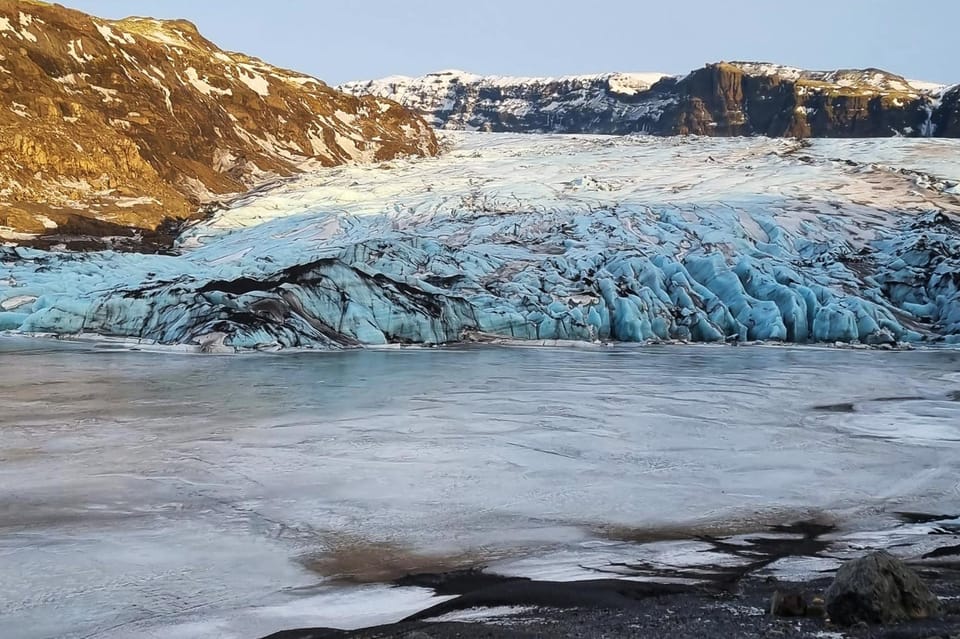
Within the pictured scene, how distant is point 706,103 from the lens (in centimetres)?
7394

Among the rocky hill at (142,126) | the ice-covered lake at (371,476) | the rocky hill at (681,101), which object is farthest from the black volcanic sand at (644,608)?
the rocky hill at (681,101)

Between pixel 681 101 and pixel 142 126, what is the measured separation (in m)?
56.2

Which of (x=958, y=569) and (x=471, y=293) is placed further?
(x=471, y=293)

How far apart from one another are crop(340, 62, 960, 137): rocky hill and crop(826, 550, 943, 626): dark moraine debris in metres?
67.3

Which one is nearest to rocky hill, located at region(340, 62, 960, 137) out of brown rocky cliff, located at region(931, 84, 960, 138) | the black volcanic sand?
brown rocky cliff, located at region(931, 84, 960, 138)

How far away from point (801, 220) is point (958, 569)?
17.0 meters

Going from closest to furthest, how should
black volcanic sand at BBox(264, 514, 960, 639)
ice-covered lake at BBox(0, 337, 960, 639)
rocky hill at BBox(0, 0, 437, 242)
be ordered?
black volcanic sand at BBox(264, 514, 960, 639)
ice-covered lake at BBox(0, 337, 960, 639)
rocky hill at BBox(0, 0, 437, 242)

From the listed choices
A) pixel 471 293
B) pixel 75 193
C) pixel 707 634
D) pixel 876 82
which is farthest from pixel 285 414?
pixel 876 82

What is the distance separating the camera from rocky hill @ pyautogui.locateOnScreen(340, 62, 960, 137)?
6888cm

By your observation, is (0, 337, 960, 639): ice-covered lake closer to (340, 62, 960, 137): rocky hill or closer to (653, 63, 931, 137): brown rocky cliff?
(340, 62, 960, 137): rocky hill

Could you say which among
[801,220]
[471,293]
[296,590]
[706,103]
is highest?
[706,103]

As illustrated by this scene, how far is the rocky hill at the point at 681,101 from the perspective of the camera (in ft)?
226

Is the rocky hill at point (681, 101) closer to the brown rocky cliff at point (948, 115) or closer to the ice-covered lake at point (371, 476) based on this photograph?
the brown rocky cliff at point (948, 115)

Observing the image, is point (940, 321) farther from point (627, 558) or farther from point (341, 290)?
point (627, 558)
